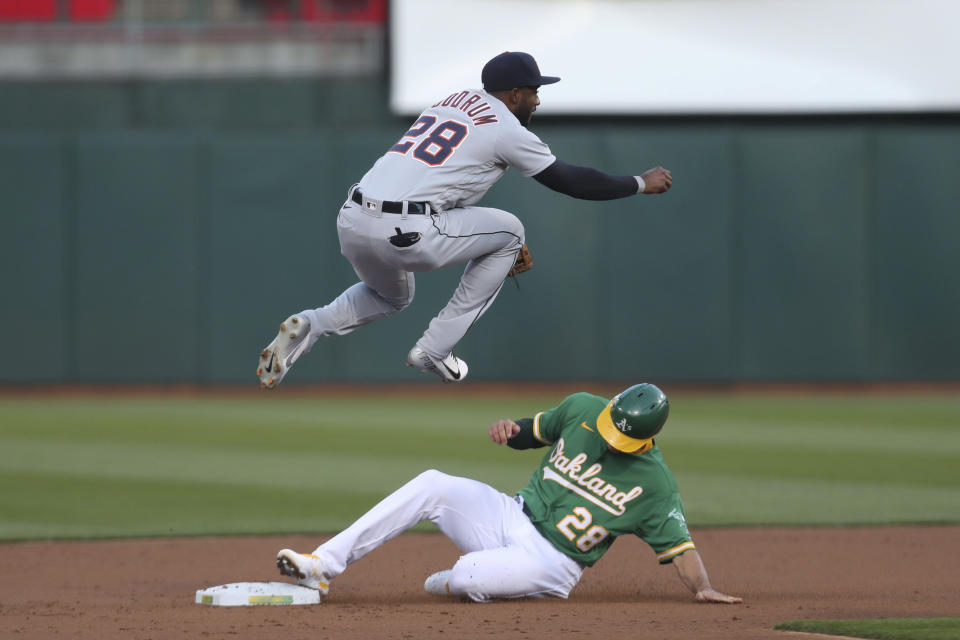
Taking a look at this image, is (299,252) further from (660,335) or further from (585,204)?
(660,335)

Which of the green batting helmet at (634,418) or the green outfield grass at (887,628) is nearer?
the green outfield grass at (887,628)

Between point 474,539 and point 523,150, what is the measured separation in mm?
1686

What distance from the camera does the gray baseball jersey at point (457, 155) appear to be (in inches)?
222

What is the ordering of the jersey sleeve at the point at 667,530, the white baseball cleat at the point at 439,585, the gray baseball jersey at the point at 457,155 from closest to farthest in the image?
the jersey sleeve at the point at 667,530 < the gray baseball jersey at the point at 457,155 < the white baseball cleat at the point at 439,585

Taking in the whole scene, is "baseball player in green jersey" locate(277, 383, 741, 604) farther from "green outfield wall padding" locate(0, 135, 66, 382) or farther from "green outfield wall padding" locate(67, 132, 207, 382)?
"green outfield wall padding" locate(0, 135, 66, 382)

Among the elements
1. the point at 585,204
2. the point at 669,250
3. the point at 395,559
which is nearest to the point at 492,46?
the point at 585,204

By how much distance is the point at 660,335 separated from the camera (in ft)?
54.9

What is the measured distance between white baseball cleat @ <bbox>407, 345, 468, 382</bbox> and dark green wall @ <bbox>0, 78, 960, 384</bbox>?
1040 centimetres

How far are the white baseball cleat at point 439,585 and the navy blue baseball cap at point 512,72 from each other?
7.05ft

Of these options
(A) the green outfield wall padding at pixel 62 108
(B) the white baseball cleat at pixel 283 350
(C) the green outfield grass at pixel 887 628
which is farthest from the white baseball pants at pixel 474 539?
(A) the green outfield wall padding at pixel 62 108

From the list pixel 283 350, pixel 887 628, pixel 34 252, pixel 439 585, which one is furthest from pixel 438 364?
pixel 34 252

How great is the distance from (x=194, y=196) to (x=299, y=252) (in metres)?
1.49

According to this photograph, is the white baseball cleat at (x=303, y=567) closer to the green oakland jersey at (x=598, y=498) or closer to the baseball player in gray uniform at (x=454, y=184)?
the baseball player in gray uniform at (x=454, y=184)

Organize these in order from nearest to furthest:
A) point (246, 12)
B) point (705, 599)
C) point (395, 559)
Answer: point (705, 599) → point (395, 559) → point (246, 12)
